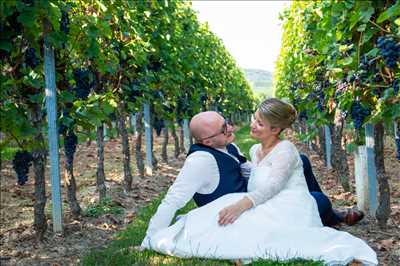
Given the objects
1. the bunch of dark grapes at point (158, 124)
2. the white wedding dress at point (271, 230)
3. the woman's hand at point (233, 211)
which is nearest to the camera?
the white wedding dress at point (271, 230)

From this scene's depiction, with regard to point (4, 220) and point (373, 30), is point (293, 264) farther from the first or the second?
point (4, 220)

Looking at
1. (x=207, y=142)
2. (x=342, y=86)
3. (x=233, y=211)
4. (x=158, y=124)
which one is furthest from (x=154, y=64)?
(x=233, y=211)

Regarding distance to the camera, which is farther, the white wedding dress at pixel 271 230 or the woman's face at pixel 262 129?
the woman's face at pixel 262 129

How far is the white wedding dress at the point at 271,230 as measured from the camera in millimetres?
4090

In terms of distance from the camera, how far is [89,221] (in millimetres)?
6473

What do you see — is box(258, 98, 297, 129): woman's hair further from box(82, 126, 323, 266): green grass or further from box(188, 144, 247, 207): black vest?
box(82, 126, 323, 266): green grass

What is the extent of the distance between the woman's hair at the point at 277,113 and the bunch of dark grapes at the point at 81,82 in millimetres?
2703

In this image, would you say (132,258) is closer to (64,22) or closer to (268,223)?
(268,223)

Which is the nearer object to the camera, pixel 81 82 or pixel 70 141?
pixel 70 141

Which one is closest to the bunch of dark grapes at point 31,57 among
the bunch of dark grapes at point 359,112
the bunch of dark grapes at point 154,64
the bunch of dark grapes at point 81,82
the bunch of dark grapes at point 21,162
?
the bunch of dark grapes at point 21,162

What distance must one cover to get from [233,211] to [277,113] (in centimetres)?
89

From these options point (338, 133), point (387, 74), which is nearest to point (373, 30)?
point (387, 74)

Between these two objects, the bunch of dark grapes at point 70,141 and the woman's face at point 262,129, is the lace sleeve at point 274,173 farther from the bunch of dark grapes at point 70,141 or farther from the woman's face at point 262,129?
the bunch of dark grapes at point 70,141

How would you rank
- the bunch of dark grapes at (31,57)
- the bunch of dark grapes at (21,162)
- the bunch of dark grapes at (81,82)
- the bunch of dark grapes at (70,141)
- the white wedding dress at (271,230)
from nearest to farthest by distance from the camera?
the white wedding dress at (271,230) → the bunch of dark grapes at (31,57) → the bunch of dark grapes at (21,162) → the bunch of dark grapes at (70,141) → the bunch of dark grapes at (81,82)
